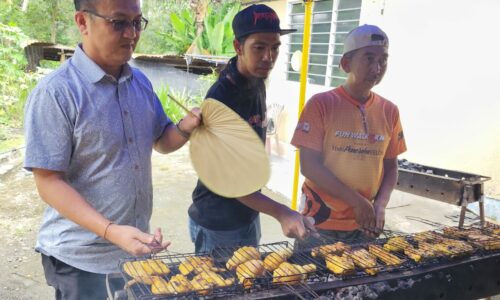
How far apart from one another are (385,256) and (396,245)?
20cm

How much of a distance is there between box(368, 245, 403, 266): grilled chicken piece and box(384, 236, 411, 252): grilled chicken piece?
0.20 feet

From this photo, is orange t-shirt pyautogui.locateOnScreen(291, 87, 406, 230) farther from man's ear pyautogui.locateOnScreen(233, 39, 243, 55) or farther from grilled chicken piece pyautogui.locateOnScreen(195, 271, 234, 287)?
grilled chicken piece pyautogui.locateOnScreen(195, 271, 234, 287)

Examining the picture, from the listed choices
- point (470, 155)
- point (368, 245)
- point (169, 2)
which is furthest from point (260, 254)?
point (169, 2)

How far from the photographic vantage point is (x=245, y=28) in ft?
7.73

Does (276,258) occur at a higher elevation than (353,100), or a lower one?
lower

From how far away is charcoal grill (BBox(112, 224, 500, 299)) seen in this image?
175cm

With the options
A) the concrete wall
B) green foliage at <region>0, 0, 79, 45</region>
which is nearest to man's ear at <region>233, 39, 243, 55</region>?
the concrete wall

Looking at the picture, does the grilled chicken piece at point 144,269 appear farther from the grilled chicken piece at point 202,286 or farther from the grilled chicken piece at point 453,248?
the grilled chicken piece at point 453,248

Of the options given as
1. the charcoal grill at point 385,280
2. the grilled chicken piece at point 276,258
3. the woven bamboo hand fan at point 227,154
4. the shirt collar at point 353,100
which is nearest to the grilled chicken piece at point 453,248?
the charcoal grill at point 385,280

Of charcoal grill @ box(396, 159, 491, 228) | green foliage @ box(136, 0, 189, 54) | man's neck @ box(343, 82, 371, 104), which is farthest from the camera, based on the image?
green foliage @ box(136, 0, 189, 54)

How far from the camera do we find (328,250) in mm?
2246

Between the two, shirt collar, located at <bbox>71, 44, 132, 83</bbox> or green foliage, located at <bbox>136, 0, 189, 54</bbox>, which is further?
green foliage, located at <bbox>136, 0, 189, 54</bbox>

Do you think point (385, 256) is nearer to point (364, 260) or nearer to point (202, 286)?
point (364, 260)

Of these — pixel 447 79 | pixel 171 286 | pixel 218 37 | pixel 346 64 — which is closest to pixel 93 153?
pixel 171 286
